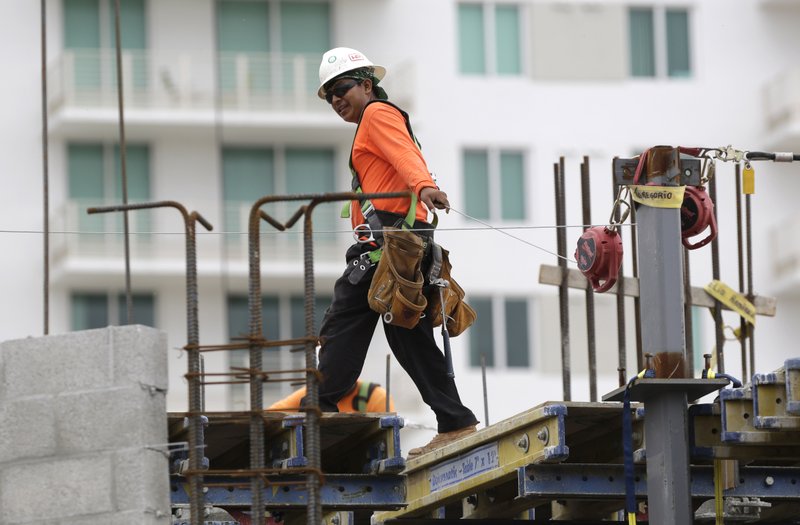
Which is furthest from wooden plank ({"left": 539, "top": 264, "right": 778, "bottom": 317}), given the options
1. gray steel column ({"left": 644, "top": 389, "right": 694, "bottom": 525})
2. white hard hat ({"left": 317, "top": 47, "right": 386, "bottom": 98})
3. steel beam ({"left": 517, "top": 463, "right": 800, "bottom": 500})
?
gray steel column ({"left": 644, "top": 389, "right": 694, "bottom": 525})

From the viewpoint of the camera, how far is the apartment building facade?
117ft

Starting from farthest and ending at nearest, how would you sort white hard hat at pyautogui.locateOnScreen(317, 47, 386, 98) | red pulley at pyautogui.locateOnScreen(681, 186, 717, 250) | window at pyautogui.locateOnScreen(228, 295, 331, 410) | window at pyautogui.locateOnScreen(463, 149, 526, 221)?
window at pyautogui.locateOnScreen(463, 149, 526, 221), window at pyautogui.locateOnScreen(228, 295, 331, 410), white hard hat at pyautogui.locateOnScreen(317, 47, 386, 98), red pulley at pyautogui.locateOnScreen(681, 186, 717, 250)

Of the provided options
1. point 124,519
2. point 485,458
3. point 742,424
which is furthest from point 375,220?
point 124,519

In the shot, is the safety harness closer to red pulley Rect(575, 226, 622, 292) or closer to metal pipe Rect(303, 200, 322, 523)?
red pulley Rect(575, 226, 622, 292)

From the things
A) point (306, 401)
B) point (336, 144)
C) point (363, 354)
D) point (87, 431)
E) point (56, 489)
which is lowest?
point (56, 489)

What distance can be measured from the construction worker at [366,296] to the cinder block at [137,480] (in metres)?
2.65

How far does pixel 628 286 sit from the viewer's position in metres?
15.8

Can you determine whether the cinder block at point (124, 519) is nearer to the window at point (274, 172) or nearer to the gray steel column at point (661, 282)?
the gray steel column at point (661, 282)

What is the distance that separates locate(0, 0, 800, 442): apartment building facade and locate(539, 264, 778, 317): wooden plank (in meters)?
17.6

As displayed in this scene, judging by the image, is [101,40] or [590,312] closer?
[590,312]

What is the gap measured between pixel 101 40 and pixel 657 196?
1013 inches

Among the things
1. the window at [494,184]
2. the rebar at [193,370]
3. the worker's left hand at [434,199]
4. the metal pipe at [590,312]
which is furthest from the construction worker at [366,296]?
the window at [494,184]

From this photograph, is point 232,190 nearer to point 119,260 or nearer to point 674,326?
point 119,260

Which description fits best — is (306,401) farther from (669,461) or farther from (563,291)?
(563,291)
